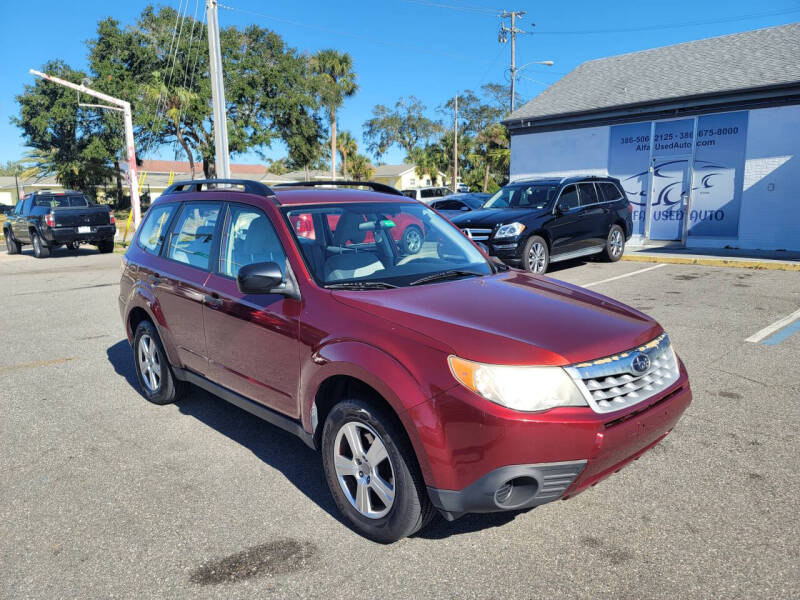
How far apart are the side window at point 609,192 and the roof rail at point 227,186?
9517 millimetres

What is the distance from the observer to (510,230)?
10.4m

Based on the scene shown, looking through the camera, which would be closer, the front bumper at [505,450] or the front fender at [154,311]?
the front bumper at [505,450]

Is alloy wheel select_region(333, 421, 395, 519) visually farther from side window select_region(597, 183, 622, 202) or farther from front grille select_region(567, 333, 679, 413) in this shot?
side window select_region(597, 183, 622, 202)

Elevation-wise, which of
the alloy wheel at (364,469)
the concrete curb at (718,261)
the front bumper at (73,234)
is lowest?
the concrete curb at (718,261)

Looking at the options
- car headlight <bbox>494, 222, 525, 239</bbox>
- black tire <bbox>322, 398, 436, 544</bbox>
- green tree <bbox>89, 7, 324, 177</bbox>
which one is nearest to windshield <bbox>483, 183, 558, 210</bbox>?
car headlight <bbox>494, 222, 525, 239</bbox>

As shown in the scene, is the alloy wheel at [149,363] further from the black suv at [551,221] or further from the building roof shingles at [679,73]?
the building roof shingles at [679,73]

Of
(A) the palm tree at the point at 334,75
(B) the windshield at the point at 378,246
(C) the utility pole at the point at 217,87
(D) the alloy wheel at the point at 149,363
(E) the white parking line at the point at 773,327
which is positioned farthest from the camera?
(A) the palm tree at the point at 334,75

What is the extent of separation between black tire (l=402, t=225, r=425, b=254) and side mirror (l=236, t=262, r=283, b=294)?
0.97m

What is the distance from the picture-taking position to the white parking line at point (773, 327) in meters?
6.34

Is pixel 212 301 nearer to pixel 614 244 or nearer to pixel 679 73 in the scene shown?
pixel 614 244

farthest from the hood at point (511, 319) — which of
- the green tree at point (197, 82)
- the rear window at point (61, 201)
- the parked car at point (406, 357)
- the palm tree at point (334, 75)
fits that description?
the palm tree at point (334, 75)

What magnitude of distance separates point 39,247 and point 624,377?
63.1 ft

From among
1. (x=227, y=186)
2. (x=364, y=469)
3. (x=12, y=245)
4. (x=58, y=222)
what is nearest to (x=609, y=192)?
(x=227, y=186)

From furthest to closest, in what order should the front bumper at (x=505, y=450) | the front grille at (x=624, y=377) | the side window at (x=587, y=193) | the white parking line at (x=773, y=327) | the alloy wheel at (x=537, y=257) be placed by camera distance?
1. the side window at (x=587, y=193)
2. the alloy wheel at (x=537, y=257)
3. the white parking line at (x=773, y=327)
4. the front grille at (x=624, y=377)
5. the front bumper at (x=505, y=450)
